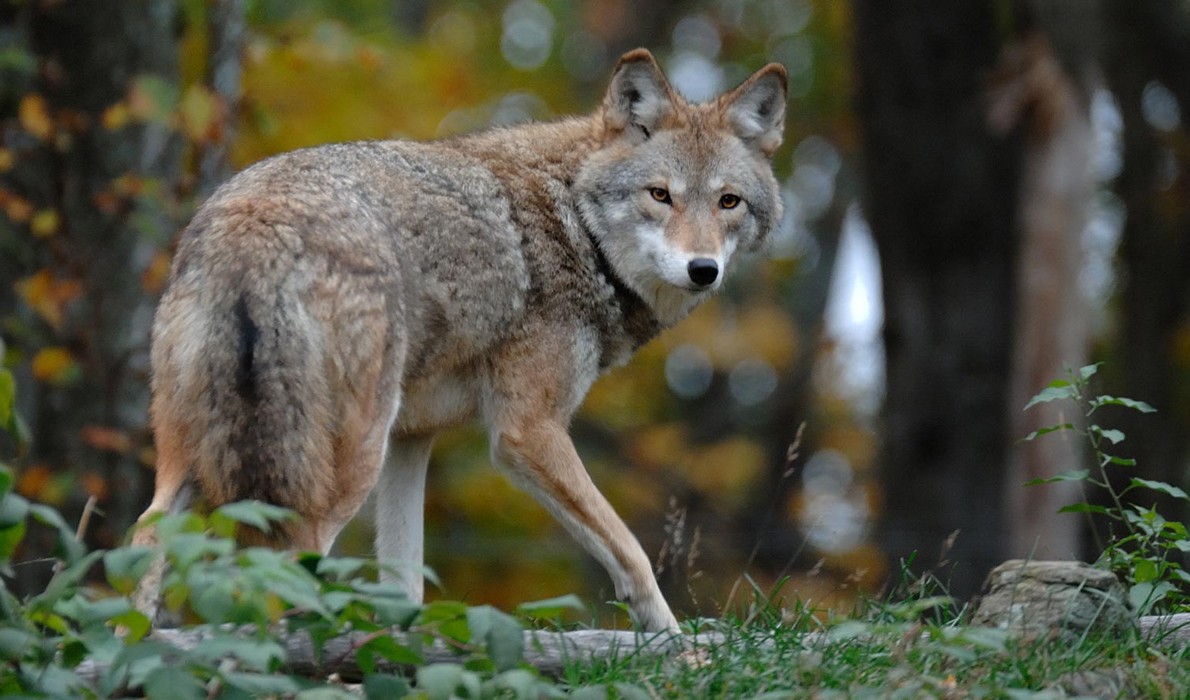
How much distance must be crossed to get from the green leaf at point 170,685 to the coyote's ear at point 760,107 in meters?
4.41

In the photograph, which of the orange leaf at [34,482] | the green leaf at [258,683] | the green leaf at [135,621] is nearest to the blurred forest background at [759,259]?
the orange leaf at [34,482]

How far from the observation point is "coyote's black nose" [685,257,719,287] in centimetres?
632

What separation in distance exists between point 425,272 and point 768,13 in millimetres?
21450

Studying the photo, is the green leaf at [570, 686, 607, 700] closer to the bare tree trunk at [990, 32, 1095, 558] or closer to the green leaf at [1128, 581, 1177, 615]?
the green leaf at [1128, 581, 1177, 615]

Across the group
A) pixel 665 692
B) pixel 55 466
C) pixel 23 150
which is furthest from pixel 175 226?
pixel 665 692

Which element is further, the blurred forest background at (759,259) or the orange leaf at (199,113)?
the blurred forest background at (759,259)

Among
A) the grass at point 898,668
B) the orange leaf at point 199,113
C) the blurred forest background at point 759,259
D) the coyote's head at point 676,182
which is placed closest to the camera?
the grass at point 898,668

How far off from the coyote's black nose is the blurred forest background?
0.94m

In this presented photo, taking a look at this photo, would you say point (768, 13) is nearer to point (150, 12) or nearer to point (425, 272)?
point (150, 12)

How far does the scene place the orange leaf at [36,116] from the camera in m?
9.34

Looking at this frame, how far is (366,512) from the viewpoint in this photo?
18.7 m

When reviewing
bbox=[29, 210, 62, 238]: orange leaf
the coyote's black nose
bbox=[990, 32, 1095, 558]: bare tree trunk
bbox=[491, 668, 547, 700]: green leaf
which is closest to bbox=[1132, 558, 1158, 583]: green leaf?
the coyote's black nose

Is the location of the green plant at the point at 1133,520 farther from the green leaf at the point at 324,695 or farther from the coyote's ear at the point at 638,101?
the green leaf at the point at 324,695

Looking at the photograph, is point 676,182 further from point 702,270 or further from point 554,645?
point 554,645
